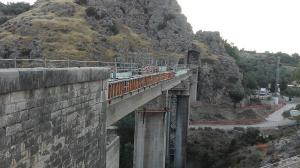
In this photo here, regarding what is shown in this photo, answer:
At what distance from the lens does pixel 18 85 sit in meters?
9.49

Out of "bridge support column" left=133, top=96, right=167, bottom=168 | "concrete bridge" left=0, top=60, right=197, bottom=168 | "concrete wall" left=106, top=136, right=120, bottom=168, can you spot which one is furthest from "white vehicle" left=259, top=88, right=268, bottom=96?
"concrete bridge" left=0, top=60, right=197, bottom=168

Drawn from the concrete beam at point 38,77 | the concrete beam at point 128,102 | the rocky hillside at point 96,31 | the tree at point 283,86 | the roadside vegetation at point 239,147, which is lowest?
the roadside vegetation at point 239,147

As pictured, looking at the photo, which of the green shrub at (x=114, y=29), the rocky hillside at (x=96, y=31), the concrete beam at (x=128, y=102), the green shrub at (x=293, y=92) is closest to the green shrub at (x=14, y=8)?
the rocky hillside at (x=96, y=31)

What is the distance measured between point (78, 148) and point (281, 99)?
334 feet

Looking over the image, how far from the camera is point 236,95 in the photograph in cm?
8938

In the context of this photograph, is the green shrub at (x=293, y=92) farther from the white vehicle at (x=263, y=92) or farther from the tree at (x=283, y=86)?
the white vehicle at (x=263, y=92)

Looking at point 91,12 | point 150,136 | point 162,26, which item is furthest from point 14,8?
point 150,136

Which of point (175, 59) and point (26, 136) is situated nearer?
point (26, 136)

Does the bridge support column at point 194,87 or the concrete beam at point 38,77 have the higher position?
the concrete beam at point 38,77

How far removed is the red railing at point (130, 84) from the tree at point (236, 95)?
50805 mm

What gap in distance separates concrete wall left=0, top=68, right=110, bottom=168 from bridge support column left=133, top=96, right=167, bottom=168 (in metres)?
28.4

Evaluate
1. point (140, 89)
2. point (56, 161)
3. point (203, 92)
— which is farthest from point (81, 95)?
point (203, 92)

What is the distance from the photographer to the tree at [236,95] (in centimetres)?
8944

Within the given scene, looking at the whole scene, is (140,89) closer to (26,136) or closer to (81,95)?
(81,95)
